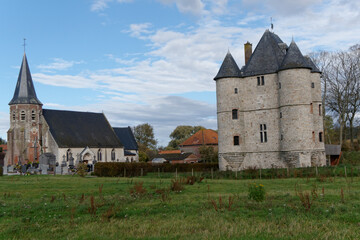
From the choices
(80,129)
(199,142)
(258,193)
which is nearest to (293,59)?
(258,193)

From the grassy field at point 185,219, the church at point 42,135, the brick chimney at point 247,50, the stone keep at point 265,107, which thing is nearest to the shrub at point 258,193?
the grassy field at point 185,219

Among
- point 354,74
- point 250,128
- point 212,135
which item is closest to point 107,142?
point 212,135

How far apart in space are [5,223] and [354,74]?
149ft

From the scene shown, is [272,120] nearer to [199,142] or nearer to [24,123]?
[24,123]

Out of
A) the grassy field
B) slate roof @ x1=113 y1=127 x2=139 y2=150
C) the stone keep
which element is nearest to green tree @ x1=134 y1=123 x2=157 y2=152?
slate roof @ x1=113 y1=127 x2=139 y2=150

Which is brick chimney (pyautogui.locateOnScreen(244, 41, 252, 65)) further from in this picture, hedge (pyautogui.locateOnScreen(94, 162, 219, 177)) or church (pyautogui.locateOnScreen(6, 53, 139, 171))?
church (pyautogui.locateOnScreen(6, 53, 139, 171))

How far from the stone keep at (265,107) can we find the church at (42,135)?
2345cm

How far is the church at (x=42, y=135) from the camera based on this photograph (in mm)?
54719

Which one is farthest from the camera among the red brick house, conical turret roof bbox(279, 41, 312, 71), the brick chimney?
the red brick house

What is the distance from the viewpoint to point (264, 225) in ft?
30.5

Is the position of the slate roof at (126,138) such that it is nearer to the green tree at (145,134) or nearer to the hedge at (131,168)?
the green tree at (145,134)

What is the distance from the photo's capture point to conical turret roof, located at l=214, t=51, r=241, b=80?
40188mm

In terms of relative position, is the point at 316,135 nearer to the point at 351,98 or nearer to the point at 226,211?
the point at 351,98

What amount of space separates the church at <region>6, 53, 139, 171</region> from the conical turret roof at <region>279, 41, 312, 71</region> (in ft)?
100
